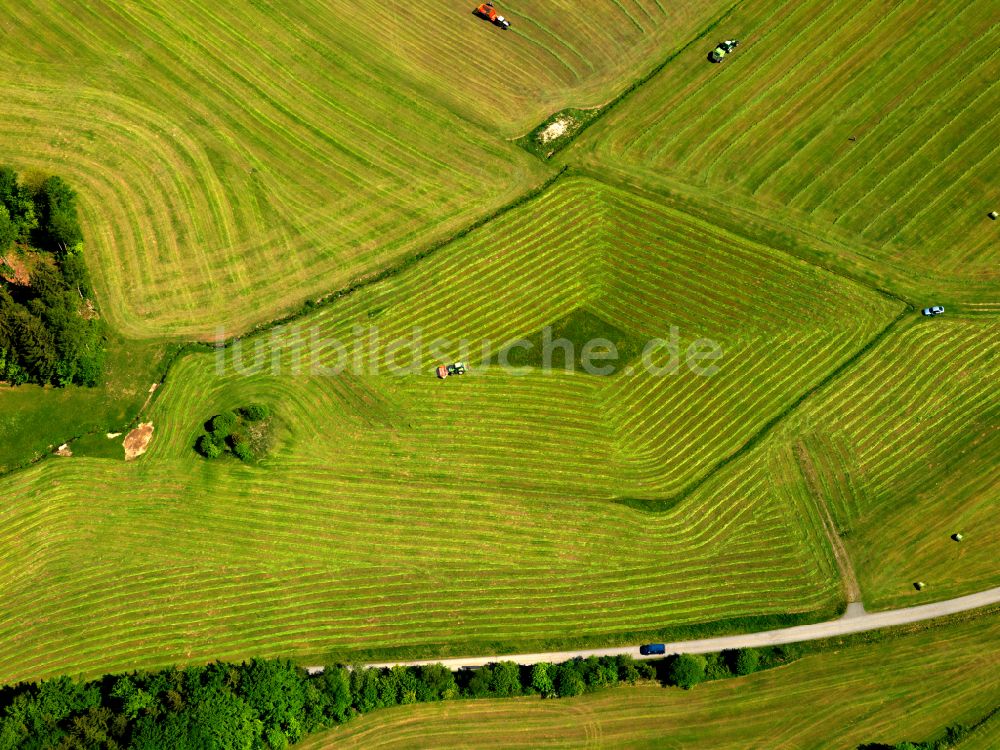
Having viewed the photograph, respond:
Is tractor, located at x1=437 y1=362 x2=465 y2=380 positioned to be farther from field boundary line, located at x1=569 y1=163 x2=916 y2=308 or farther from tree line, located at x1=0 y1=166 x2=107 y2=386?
tree line, located at x1=0 y1=166 x2=107 y2=386

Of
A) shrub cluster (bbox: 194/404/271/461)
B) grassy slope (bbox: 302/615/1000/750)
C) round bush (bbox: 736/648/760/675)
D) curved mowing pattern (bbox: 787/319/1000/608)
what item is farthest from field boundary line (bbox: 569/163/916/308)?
shrub cluster (bbox: 194/404/271/461)

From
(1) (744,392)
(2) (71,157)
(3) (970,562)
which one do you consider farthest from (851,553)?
(2) (71,157)

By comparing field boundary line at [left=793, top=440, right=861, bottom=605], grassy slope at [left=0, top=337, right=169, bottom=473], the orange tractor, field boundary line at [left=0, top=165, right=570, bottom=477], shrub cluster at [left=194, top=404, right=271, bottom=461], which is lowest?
field boundary line at [left=793, top=440, right=861, bottom=605]

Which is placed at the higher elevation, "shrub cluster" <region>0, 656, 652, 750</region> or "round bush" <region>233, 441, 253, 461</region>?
"round bush" <region>233, 441, 253, 461</region>

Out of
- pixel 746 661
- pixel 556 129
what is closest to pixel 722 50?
pixel 556 129

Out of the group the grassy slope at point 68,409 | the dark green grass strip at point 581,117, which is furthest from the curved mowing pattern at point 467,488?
the dark green grass strip at point 581,117

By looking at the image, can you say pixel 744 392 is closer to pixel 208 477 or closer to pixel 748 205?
pixel 748 205

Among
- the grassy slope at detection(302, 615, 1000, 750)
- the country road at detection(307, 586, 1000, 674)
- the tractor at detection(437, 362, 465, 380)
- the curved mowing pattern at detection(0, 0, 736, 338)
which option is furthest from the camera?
the curved mowing pattern at detection(0, 0, 736, 338)

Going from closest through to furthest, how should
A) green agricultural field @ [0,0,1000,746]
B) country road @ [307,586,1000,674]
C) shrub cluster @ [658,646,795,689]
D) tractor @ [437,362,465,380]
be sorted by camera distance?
shrub cluster @ [658,646,795,689] → country road @ [307,586,1000,674] → green agricultural field @ [0,0,1000,746] → tractor @ [437,362,465,380]
